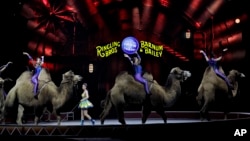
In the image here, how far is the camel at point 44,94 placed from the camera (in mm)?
13758

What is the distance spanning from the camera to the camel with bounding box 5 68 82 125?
45.1ft

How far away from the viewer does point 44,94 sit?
13883 mm

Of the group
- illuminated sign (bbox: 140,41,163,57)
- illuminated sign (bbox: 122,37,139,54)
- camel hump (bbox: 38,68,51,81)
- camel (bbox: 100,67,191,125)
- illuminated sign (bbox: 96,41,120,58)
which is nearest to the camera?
camel (bbox: 100,67,191,125)

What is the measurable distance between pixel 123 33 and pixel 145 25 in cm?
151

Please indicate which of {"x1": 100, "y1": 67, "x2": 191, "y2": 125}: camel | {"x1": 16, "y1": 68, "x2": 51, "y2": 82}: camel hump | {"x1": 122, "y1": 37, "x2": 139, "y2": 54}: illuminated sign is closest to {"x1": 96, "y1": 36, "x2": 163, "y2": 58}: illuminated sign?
{"x1": 122, "y1": 37, "x2": 139, "y2": 54}: illuminated sign

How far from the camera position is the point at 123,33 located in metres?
26.6

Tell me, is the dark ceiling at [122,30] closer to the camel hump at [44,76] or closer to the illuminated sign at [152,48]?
the illuminated sign at [152,48]

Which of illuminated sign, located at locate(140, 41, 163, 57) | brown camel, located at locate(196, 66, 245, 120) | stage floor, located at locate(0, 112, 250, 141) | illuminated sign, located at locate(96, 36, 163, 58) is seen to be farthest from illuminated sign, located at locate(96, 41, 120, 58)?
stage floor, located at locate(0, 112, 250, 141)

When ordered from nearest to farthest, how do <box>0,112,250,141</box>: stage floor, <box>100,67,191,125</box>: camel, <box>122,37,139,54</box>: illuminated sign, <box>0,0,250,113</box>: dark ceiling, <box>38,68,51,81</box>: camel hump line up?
1. <box>0,112,250,141</box>: stage floor
2. <box>100,67,191,125</box>: camel
3. <box>38,68,51,81</box>: camel hump
4. <box>122,37,139,54</box>: illuminated sign
5. <box>0,0,250,113</box>: dark ceiling

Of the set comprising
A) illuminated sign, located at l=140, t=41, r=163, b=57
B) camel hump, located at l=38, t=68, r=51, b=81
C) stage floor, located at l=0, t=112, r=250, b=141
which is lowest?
stage floor, located at l=0, t=112, r=250, b=141

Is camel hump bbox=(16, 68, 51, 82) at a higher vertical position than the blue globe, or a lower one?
lower

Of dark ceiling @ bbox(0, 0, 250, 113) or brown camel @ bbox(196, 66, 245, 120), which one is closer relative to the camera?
brown camel @ bbox(196, 66, 245, 120)

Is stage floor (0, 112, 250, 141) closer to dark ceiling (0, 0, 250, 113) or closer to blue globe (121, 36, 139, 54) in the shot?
dark ceiling (0, 0, 250, 113)

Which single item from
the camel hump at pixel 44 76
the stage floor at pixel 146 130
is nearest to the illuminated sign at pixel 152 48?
the camel hump at pixel 44 76
